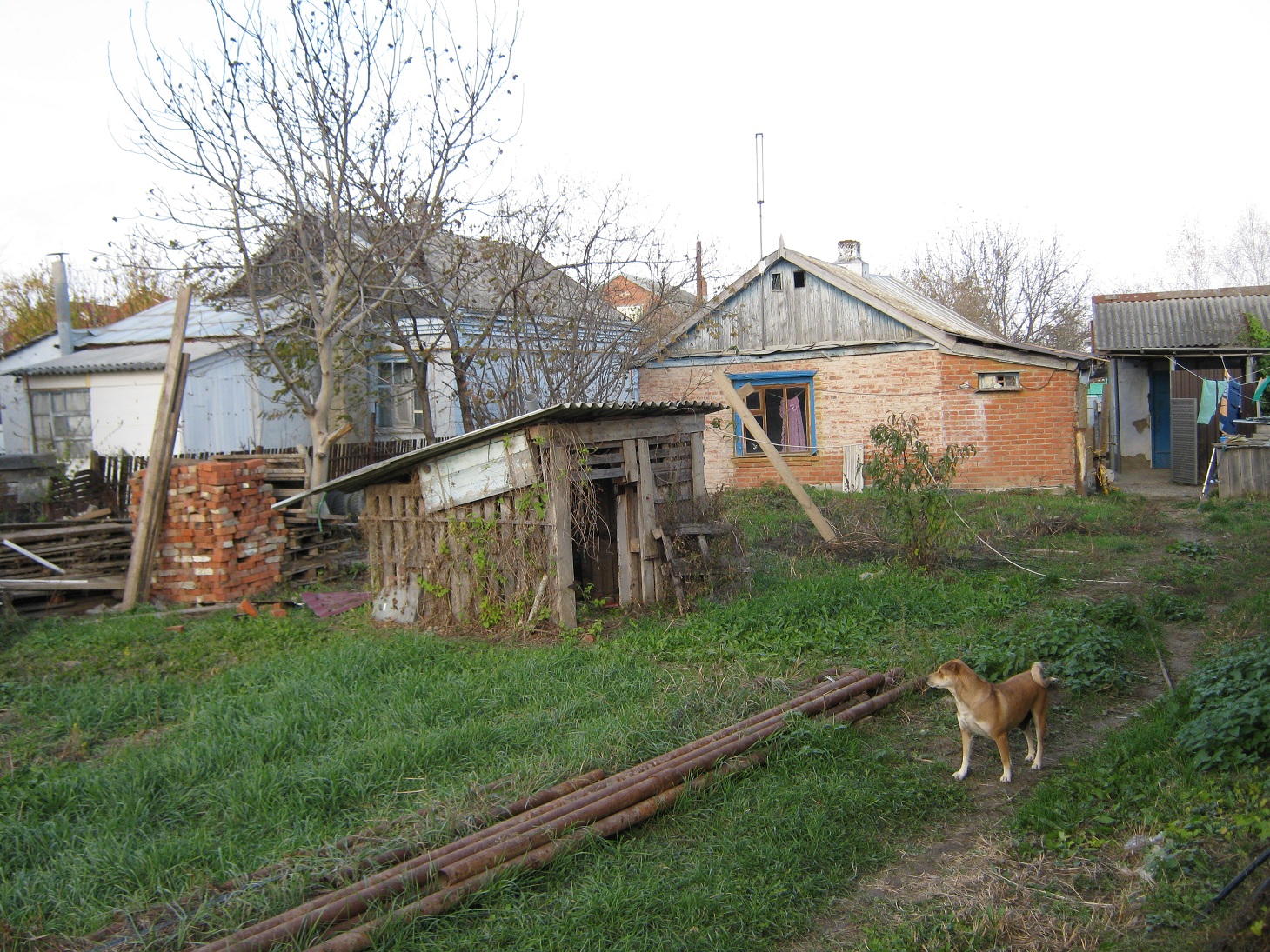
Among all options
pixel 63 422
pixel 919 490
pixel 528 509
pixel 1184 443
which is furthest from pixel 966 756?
pixel 1184 443

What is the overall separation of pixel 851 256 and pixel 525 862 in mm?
22901

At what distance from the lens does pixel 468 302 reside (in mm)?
15555

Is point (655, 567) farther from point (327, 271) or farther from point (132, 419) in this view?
point (132, 419)

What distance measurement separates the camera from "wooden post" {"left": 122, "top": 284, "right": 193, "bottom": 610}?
33.3 feet

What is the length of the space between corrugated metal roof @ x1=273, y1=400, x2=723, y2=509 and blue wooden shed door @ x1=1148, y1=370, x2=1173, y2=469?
56.8ft

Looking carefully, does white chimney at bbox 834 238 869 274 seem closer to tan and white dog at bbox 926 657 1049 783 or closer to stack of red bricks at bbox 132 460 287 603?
stack of red bricks at bbox 132 460 287 603

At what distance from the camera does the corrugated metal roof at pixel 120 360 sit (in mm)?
15039

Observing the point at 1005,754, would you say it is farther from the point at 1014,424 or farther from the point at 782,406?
the point at 782,406

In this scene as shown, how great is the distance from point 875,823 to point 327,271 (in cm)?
1091

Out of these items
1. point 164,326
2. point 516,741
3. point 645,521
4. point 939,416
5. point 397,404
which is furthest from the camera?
point 397,404

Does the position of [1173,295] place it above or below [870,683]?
above

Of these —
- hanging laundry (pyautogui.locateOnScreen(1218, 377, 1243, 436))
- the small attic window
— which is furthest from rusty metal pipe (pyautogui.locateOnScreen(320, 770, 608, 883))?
hanging laundry (pyautogui.locateOnScreen(1218, 377, 1243, 436))

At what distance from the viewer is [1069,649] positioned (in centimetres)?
675

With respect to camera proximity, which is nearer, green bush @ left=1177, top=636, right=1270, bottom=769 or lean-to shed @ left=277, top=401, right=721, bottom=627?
green bush @ left=1177, top=636, right=1270, bottom=769
